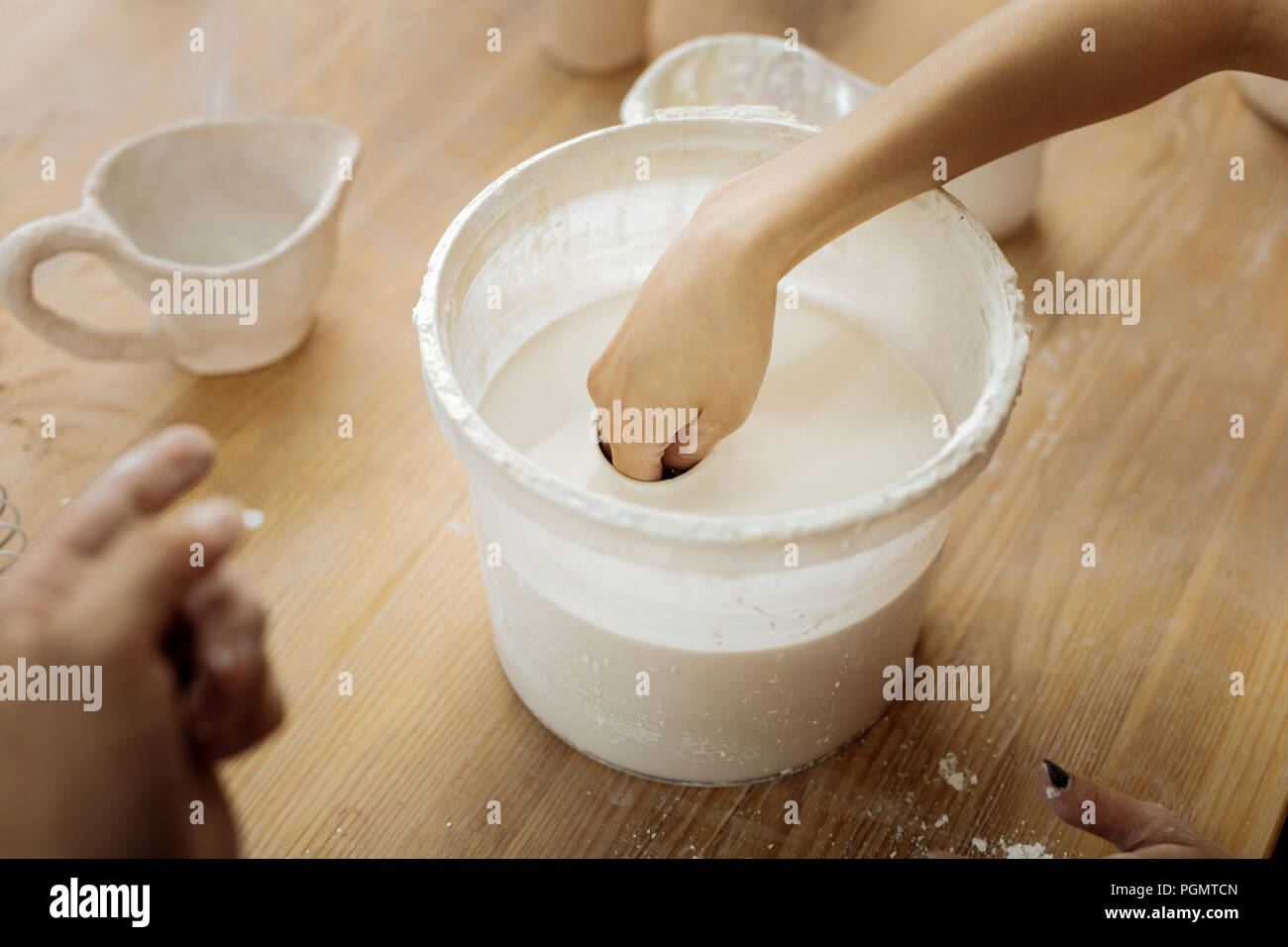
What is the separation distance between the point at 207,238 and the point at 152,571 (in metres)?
0.48

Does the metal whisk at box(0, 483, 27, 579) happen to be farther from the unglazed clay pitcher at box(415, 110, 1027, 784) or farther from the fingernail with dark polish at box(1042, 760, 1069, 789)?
the fingernail with dark polish at box(1042, 760, 1069, 789)

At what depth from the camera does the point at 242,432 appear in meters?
0.60

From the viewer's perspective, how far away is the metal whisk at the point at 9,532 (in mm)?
527

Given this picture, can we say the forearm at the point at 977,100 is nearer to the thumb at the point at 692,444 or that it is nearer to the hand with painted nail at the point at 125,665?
the thumb at the point at 692,444

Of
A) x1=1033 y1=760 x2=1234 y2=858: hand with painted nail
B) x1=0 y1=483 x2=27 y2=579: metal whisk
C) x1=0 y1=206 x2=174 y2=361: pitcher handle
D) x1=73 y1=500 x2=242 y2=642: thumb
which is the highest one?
x1=73 y1=500 x2=242 y2=642: thumb

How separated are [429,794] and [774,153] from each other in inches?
13.1

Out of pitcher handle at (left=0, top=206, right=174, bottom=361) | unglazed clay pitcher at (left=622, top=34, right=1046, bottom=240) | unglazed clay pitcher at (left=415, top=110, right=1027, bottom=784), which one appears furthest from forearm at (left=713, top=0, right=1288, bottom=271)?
pitcher handle at (left=0, top=206, right=174, bottom=361)

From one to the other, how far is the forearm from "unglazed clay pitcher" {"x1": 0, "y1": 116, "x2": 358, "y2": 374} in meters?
0.28

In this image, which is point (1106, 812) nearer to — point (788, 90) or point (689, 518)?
point (689, 518)

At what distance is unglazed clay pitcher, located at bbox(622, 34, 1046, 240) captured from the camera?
2.17 feet

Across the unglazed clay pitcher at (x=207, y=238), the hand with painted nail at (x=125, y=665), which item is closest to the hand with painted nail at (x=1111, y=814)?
the hand with painted nail at (x=125, y=665)

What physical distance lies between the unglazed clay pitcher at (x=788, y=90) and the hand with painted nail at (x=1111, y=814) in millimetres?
384
